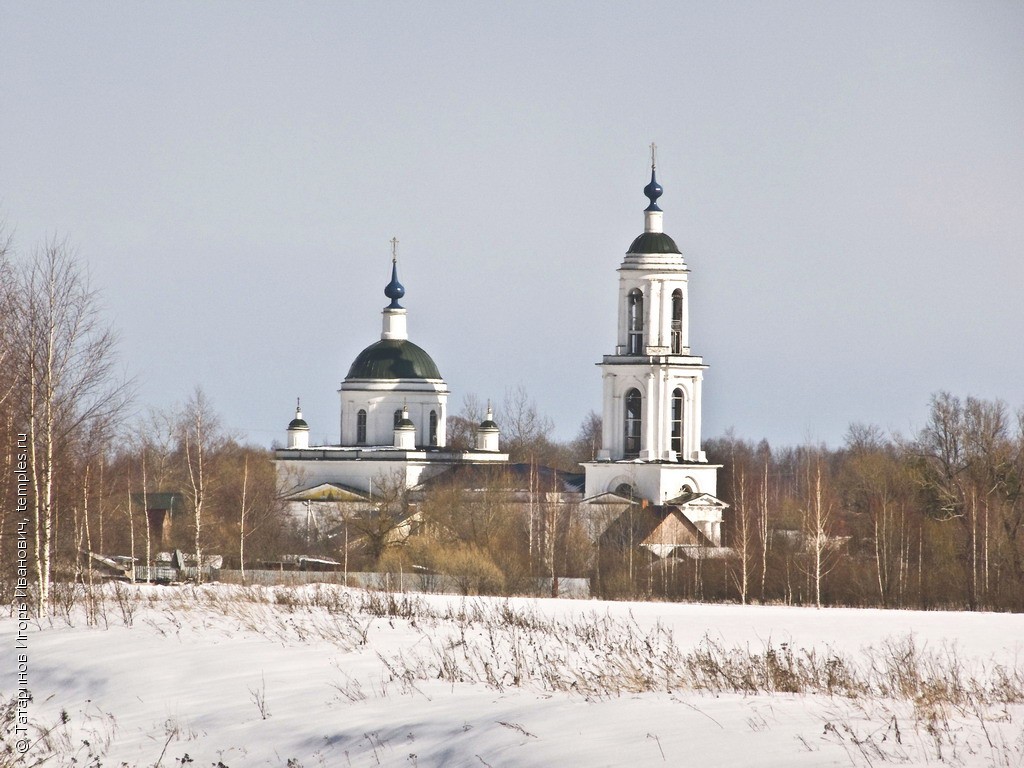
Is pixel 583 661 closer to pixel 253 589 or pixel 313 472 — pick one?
pixel 253 589

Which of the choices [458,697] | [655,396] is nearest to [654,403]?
[655,396]

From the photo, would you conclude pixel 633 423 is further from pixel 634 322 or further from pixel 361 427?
pixel 361 427

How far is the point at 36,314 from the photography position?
718 inches

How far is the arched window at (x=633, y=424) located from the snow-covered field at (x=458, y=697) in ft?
98.7

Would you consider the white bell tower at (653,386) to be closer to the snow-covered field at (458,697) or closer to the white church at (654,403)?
the white church at (654,403)

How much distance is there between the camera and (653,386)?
4566 cm

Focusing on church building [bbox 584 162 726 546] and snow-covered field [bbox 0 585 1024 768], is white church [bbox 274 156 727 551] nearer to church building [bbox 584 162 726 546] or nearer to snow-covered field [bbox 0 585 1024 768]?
church building [bbox 584 162 726 546]

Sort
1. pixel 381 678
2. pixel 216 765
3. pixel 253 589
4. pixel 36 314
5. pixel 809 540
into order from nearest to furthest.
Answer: pixel 216 765 < pixel 381 678 < pixel 36 314 < pixel 253 589 < pixel 809 540

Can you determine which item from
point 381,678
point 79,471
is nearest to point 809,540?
point 79,471

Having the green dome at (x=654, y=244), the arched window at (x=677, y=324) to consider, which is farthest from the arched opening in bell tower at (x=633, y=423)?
the green dome at (x=654, y=244)

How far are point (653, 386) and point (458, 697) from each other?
35.0 meters

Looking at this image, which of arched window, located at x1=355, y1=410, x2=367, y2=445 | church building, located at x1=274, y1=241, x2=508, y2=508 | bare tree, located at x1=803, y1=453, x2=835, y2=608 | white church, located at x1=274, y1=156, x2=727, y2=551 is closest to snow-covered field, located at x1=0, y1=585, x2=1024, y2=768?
bare tree, located at x1=803, y1=453, x2=835, y2=608

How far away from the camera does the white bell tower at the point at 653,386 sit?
45.6 m

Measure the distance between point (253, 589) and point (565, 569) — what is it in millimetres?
18747
